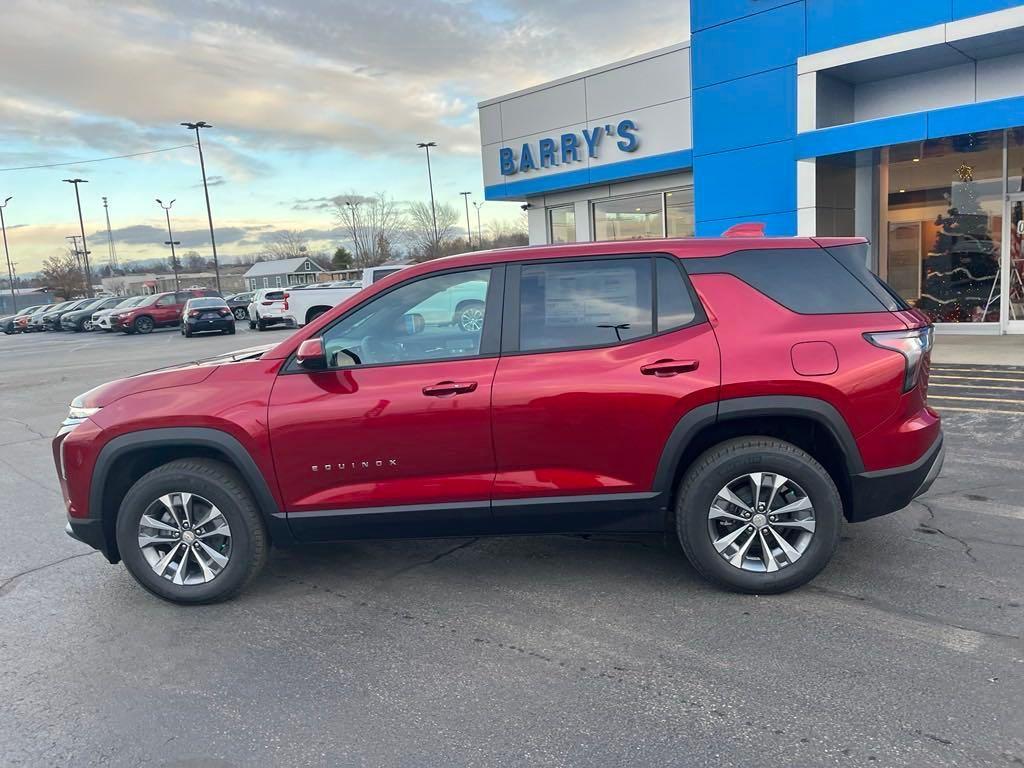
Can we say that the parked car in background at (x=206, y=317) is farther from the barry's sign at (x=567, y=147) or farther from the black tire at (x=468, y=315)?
the black tire at (x=468, y=315)

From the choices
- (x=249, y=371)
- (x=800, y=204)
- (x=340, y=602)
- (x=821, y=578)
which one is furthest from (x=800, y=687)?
(x=800, y=204)

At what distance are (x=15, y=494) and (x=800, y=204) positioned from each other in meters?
12.1

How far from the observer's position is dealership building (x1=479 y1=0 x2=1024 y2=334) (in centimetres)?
1152

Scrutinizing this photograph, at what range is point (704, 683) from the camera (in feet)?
10.2

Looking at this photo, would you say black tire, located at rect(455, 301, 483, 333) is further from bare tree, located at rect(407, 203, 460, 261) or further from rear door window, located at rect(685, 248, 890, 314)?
bare tree, located at rect(407, 203, 460, 261)

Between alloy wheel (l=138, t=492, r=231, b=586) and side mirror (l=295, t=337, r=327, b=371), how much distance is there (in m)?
0.92

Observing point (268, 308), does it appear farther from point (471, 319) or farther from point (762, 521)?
point (762, 521)

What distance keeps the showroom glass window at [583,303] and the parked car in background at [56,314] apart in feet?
137

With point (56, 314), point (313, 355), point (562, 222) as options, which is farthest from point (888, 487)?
point (56, 314)

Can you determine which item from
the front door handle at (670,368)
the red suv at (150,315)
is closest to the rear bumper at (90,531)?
the front door handle at (670,368)

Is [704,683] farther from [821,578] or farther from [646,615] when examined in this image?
[821,578]

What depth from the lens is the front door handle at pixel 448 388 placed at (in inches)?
149

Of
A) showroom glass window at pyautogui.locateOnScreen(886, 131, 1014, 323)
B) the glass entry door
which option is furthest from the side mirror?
the glass entry door

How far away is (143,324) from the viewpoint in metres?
30.8
